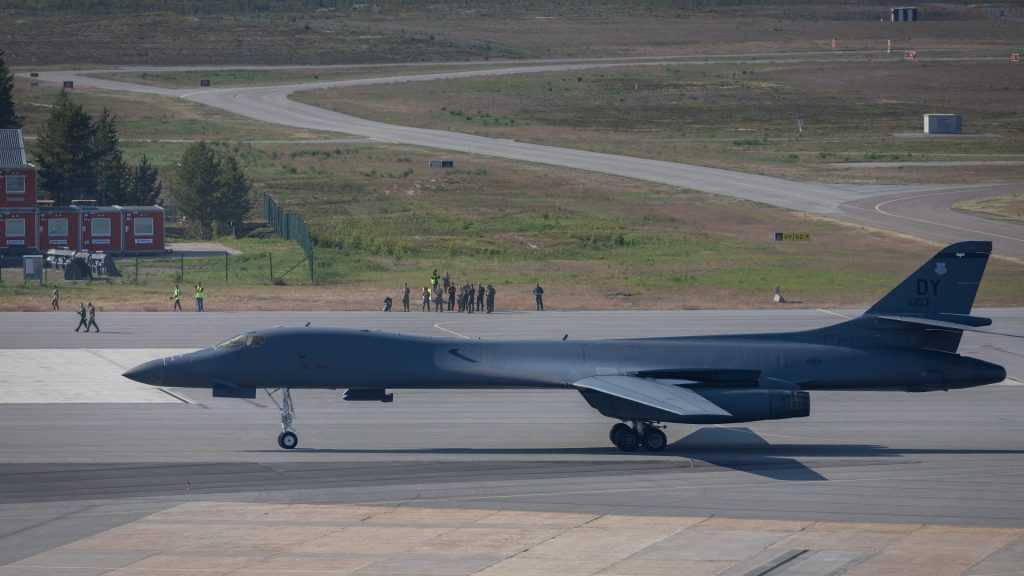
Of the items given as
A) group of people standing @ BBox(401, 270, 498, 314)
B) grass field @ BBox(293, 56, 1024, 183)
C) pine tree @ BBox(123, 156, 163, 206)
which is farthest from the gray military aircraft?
grass field @ BBox(293, 56, 1024, 183)

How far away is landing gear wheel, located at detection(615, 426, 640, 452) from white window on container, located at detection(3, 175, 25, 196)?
59670mm

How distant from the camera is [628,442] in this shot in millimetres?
35531

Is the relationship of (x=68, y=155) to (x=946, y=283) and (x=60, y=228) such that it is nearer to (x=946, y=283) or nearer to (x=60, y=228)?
(x=60, y=228)

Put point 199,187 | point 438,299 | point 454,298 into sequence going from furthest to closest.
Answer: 1. point 199,187
2. point 454,298
3. point 438,299

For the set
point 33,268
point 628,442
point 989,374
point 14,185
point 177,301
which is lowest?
point 628,442

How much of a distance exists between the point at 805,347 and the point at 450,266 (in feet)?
142

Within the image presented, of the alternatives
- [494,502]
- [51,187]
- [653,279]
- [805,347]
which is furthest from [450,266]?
[494,502]

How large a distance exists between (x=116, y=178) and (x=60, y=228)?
12.7 m

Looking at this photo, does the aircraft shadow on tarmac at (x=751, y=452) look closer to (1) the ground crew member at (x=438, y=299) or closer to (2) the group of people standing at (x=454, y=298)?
(2) the group of people standing at (x=454, y=298)

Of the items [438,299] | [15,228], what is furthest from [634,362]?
[15,228]

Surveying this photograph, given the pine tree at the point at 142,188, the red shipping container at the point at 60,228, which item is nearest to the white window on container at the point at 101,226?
the red shipping container at the point at 60,228

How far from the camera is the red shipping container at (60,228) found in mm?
84562

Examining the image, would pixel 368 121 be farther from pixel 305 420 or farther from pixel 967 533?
pixel 967 533

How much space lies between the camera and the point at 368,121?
138 metres
